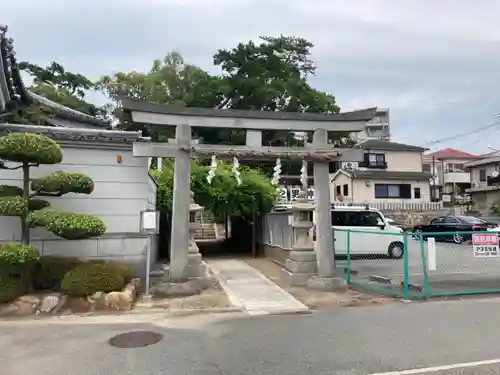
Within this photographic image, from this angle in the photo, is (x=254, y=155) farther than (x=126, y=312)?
Yes

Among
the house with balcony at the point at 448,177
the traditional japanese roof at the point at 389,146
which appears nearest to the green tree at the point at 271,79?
the traditional japanese roof at the point at 389,146

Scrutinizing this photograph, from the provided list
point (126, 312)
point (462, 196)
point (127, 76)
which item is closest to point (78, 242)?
point (126, 312)

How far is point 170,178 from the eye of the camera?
50.4 ft

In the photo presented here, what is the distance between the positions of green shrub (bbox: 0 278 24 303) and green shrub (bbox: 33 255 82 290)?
525 mm

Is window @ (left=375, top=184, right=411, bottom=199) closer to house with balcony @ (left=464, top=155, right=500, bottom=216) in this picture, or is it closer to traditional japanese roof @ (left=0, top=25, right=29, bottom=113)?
house with balcony @ (left=464, top=155, right=500, bottom=216)

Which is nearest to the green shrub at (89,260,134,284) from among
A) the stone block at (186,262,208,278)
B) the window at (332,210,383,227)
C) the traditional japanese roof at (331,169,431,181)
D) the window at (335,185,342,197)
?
the stone block at (186,262,208,278)

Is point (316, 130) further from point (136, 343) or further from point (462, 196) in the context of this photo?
point (462, 196)

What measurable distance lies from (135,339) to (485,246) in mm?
7499

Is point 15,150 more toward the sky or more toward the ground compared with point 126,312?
more toward the sky

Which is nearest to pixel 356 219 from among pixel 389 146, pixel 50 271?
pixel 50 271

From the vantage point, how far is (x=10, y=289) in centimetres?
770

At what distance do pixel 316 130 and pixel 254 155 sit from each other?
169 centimetres

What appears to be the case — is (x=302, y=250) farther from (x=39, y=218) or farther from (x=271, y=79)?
(x=271, y=79)

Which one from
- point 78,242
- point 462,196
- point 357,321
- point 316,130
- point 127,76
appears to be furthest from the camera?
point 462,196
